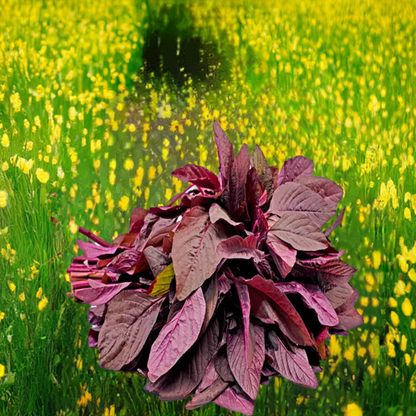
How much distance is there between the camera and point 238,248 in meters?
0.68

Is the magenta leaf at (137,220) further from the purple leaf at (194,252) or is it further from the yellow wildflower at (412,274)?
the yellow wildflower at (412,274)

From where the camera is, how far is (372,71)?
3.99ft

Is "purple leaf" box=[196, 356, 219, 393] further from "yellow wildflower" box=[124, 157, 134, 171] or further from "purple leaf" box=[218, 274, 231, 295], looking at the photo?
"yellow wildflower" box=[124, 157, 134, 171]

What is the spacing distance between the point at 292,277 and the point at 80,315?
48 cm

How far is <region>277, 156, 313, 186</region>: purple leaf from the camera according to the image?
2.76 feet

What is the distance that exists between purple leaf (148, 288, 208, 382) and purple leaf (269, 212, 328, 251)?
0.14 metres

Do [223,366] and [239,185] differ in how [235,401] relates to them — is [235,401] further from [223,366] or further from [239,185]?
[239,185]

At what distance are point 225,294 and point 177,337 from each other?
0.09 meters

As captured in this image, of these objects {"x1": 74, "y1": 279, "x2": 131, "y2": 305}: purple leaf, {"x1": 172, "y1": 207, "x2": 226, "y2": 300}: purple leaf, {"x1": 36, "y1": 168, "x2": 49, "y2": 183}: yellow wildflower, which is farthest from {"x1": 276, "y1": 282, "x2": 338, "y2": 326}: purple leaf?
{"x1": 36, "y1": 168, "x2": 49, "y2": 183}: yellow wildflower

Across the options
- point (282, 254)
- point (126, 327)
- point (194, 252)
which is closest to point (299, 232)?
point (282, 254)

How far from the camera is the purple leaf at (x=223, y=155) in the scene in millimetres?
745

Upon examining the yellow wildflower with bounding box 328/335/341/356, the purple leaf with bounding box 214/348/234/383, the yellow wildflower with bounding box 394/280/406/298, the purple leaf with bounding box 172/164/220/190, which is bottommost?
the yellow wildflower with bounding box 328/335/341/356

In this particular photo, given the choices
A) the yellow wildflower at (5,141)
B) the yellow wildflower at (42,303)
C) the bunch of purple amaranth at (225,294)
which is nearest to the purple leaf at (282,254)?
the bunch of purple amaranth at (225,294)

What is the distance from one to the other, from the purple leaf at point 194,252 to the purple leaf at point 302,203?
11cm
